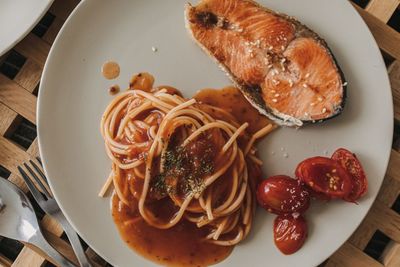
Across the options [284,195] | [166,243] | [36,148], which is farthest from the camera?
[36,148]

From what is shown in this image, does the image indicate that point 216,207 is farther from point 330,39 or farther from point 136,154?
point 330,39

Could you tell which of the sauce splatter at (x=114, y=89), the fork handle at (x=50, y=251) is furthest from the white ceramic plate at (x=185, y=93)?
the fork handle at (x=50, y=251)

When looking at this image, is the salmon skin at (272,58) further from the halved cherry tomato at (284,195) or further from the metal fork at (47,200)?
the metal fork at (47,200)

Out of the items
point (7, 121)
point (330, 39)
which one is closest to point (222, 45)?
point (330, 39)

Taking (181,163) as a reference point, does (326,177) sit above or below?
above

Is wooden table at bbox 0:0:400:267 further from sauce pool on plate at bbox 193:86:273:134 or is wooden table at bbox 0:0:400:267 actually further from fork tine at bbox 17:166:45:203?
sauce pool on plate at bbox 193:86:273:134

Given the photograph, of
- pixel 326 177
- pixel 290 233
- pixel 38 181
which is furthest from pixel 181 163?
pixel 38 181

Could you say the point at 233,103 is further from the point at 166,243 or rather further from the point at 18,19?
the point at 18,19
